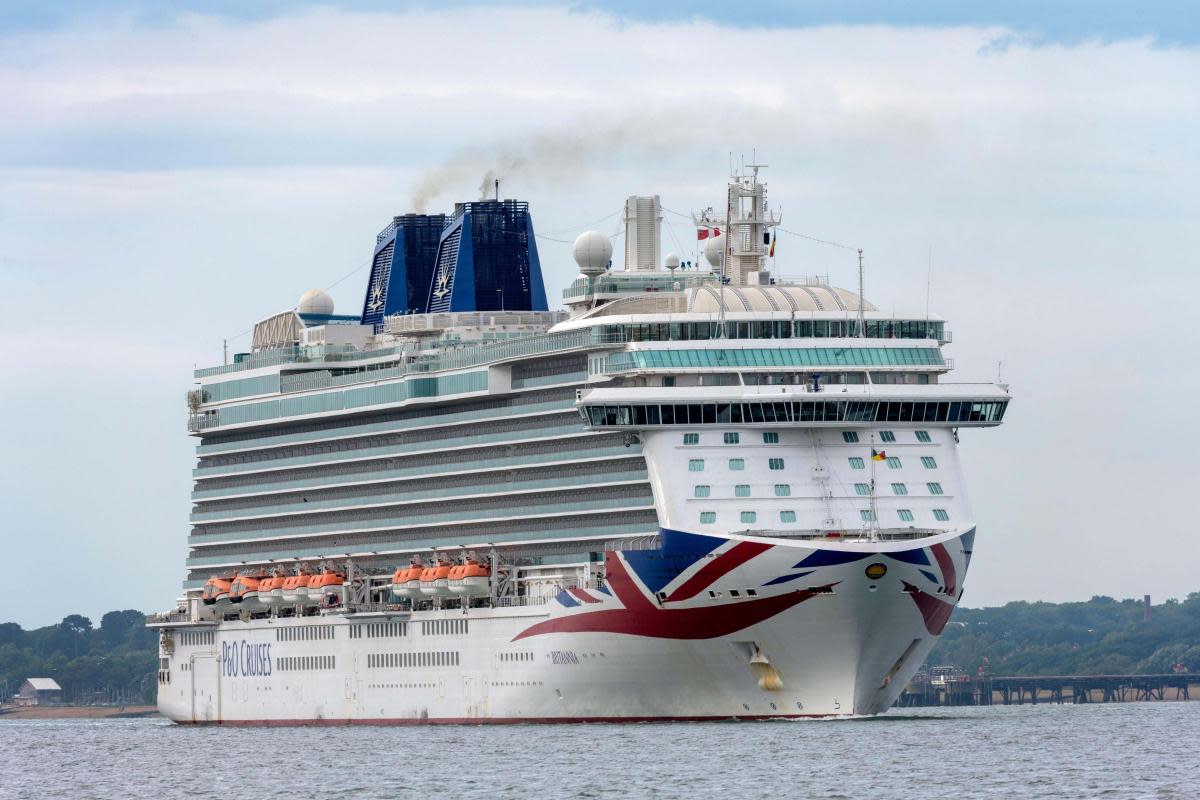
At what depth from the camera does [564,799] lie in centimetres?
6806

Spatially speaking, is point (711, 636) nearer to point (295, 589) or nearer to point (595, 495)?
point (595, 495)

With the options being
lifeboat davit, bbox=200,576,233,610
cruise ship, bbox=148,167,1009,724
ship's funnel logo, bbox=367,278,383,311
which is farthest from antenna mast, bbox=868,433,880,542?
lifeboat davit, bbox=200,576,233,610

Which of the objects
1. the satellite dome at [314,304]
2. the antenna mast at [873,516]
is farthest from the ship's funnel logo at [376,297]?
the antenna mast at [873,516]

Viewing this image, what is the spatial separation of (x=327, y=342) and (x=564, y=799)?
48870mm

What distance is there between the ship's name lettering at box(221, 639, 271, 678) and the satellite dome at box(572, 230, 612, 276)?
2339 cm

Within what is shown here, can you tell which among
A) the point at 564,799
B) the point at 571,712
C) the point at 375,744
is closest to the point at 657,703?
the point at 571,712

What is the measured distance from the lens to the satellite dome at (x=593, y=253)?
98.1 meters

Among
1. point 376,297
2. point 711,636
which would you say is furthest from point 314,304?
point 711,636

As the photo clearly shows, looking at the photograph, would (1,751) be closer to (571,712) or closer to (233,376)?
(233,376)

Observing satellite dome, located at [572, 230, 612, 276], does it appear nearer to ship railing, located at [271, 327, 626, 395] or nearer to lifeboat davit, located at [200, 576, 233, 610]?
ship railing, located at [271, 327, 626, 395]

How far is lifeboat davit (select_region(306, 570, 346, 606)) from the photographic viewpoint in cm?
10669

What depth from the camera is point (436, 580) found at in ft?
325

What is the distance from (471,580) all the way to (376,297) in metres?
24.4

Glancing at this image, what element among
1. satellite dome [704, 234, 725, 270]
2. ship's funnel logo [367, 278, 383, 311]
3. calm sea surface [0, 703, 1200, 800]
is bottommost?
calm sea surface [0, 703, 1200, 800]
